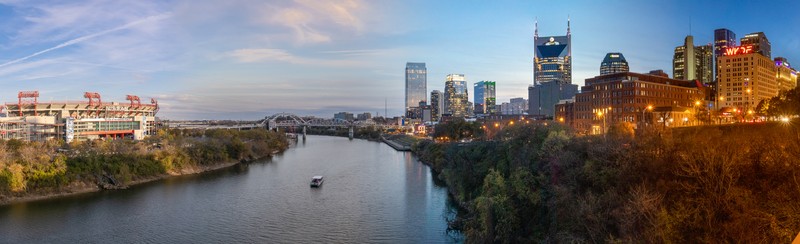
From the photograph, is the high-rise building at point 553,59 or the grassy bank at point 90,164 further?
the high-rise building at point 553,59

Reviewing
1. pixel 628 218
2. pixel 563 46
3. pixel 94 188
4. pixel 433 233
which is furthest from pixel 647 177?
pixel 563 46

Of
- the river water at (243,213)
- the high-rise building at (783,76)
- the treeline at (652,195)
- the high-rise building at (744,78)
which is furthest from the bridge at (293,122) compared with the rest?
the treeline at (652,195)

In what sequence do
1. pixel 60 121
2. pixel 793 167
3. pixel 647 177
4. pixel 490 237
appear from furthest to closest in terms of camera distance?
pixel 60 121 → pixel 490 237 → pixel 647 177 → pixel 793 167

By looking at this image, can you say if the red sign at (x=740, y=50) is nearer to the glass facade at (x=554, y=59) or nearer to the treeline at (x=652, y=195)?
the treeline at (x=652, y=195)

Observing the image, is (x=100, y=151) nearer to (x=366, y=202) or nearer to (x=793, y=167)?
(x=366, y=202)

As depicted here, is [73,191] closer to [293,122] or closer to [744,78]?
[744,78]
